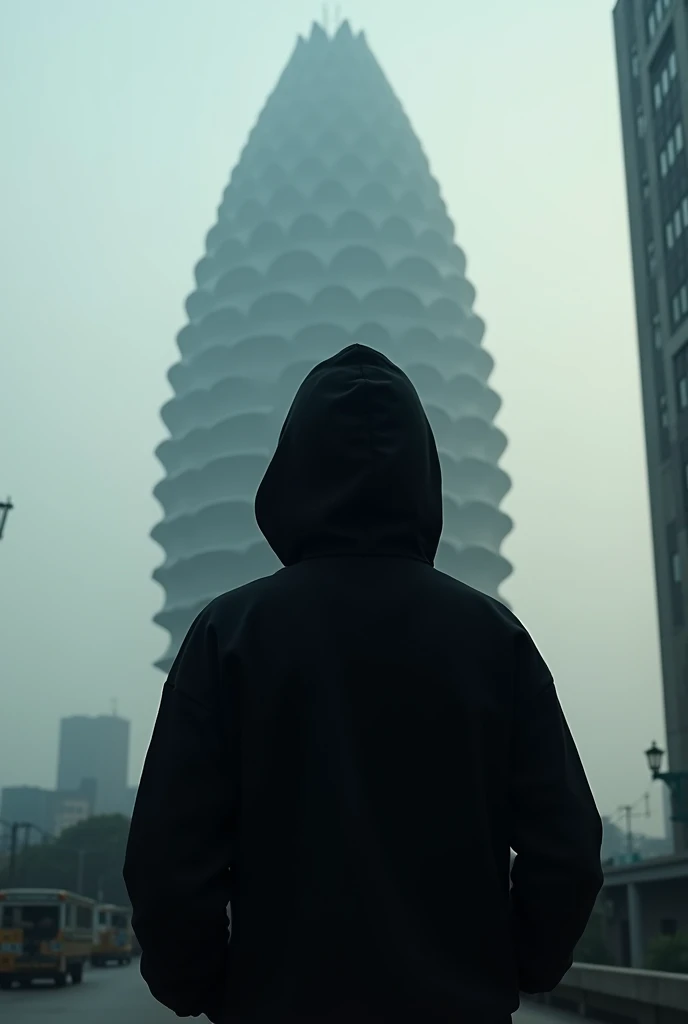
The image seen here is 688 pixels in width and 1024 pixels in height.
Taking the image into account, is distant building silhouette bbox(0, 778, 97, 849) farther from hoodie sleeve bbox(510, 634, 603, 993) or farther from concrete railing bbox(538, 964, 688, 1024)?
hoodie sleeve bbox(510, 634, 603, 993)

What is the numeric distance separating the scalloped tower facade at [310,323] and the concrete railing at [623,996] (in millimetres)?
48285

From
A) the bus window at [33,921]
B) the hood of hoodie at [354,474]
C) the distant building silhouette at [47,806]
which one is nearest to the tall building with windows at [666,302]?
the bus window at [33,921]

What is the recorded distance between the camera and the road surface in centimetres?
1552

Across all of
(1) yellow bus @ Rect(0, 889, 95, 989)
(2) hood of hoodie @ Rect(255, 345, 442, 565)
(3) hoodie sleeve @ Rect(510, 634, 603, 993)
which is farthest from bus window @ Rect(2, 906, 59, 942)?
(3) hoodie sleeve @ Rect(510, 634, 603, 993)

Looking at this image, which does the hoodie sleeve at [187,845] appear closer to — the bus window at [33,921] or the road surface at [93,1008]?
the road surface at [93,1008]

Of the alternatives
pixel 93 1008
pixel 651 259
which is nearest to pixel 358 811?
pixel 93 1008

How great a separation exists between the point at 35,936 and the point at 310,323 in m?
48.2

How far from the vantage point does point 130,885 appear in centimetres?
228

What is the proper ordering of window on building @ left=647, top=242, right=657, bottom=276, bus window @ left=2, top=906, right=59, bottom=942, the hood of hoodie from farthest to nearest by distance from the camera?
window on building @ left=647, top=242, right=657, bottom=276, bus window @ left=2, top=906, right=59, bottom=942, the hood of hoodie

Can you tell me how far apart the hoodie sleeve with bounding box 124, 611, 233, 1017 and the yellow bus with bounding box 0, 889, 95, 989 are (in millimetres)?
27633

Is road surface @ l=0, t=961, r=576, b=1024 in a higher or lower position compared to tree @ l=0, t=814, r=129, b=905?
lower

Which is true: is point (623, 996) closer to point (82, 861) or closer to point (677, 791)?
point (677, 791)

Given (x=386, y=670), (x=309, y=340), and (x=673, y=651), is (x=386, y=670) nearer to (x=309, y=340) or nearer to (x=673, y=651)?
(x=673, y=651)

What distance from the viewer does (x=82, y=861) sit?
8494cm
